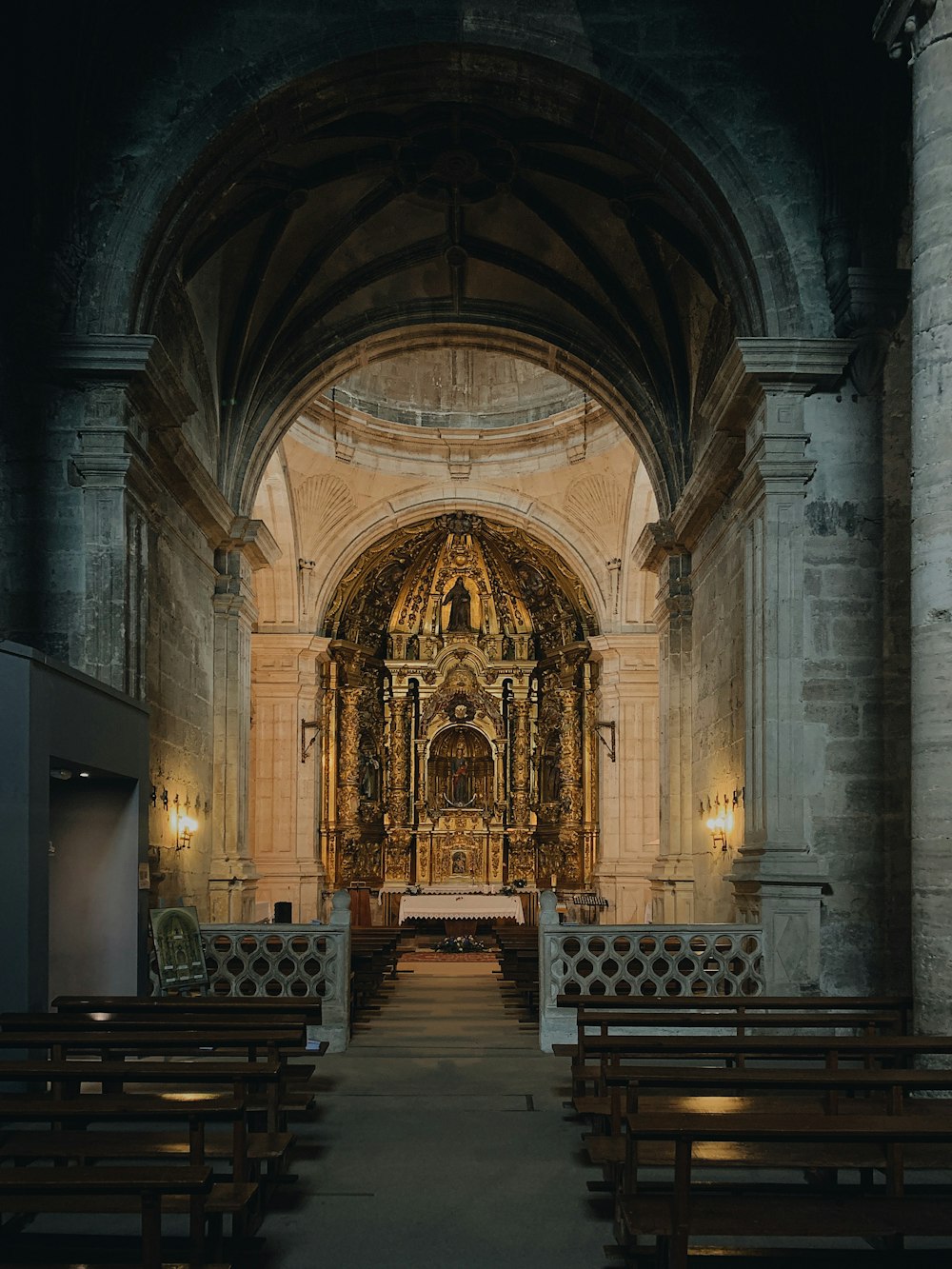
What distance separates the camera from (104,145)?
12.3 meters

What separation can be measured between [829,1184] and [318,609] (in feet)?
70.0

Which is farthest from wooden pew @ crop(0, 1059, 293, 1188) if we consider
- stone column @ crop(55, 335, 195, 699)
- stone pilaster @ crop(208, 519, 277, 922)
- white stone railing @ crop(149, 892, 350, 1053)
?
stone pilaster @ crop(208, 519, 277, 922)

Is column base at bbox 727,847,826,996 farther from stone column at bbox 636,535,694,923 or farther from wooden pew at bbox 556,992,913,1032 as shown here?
stone column at bbox 636,535,694,923

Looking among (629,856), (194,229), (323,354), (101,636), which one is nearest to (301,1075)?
(101,636)

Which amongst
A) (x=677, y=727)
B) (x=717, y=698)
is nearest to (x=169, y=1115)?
(x=717, y=698)

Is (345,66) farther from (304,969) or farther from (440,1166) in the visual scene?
(440,1166)

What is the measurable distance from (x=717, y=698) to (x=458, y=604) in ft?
51.9

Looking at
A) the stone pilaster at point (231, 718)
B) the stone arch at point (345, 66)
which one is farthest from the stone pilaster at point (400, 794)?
the stone arch at point (345, 66)

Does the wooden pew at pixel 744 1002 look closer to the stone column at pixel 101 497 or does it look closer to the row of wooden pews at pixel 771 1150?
the row of wooden pews at pixel 771 1150

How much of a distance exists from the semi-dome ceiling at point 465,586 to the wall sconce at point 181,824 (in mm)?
12215

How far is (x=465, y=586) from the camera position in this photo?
30.8m

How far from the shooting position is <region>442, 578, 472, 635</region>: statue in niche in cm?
3078

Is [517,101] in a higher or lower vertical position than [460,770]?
higher

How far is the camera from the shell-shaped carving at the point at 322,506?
26.2 m
